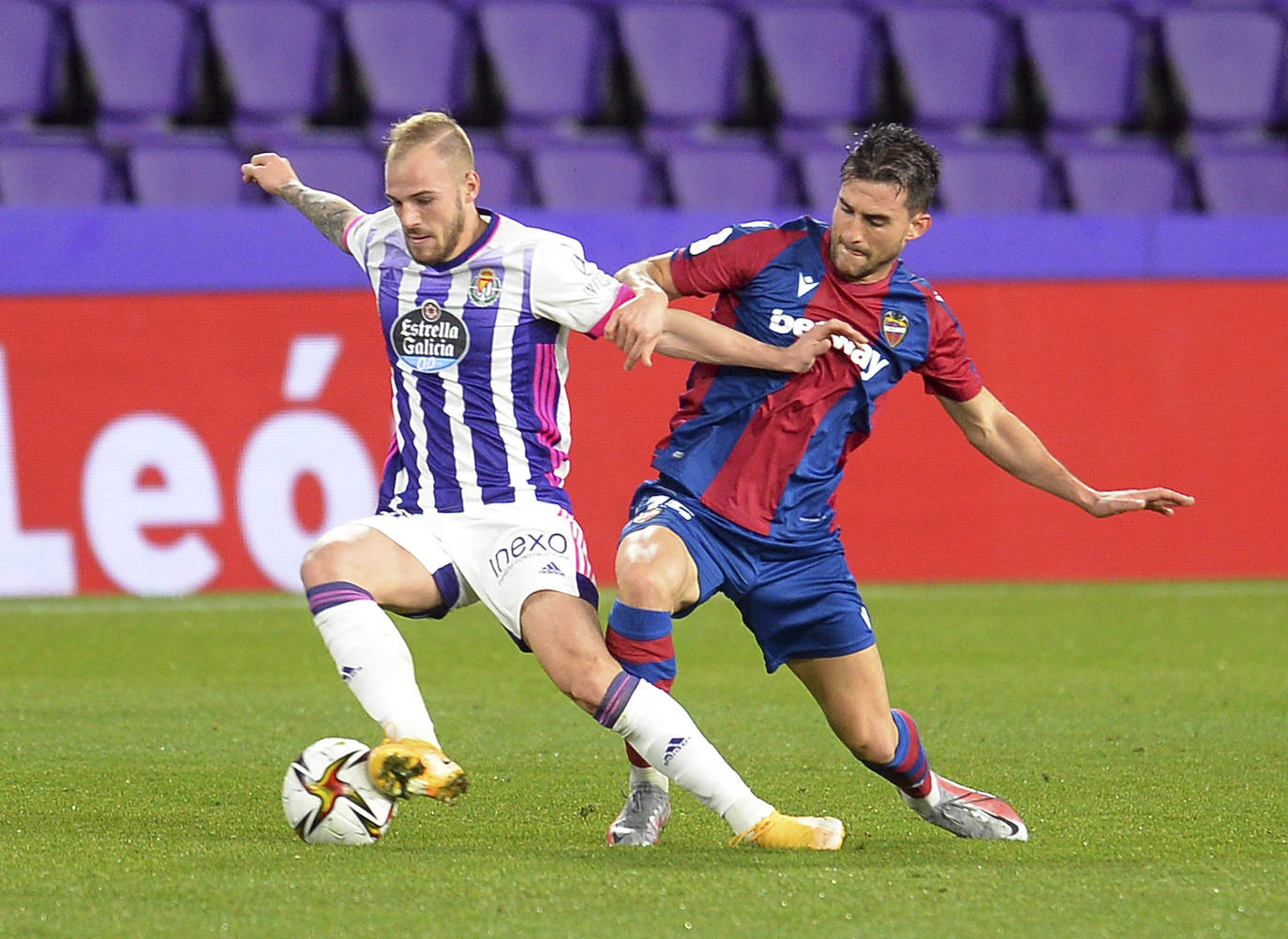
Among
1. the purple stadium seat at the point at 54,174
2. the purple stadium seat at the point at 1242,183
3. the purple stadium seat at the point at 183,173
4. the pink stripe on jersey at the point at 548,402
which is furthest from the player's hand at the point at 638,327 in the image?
the purple stadium seat at the point at 1242,183

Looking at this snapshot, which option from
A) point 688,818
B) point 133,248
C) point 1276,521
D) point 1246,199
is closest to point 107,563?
point 133,248

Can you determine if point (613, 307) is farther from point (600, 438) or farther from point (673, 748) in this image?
point (600, 438)

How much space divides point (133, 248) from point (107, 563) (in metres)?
1.52

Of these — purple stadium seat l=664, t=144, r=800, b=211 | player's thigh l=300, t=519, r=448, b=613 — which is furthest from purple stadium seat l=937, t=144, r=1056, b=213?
player's thigh l=300, t=519, r=448, b=613

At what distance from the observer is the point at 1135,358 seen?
9.99 m

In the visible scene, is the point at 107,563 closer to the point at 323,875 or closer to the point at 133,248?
the point at 133,248

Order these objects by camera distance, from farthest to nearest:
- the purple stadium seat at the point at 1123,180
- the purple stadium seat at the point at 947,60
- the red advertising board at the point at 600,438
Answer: the purple stadium seat at the point at 947,60 → the purple stadium seat at the point at 1123,180 → the red advertising board at the point at 600,438

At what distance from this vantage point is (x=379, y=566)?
4.32 metres

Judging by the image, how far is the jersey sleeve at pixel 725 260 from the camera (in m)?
4.69

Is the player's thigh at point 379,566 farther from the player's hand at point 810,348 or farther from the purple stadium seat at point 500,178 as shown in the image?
the purple stadium seat at point 500,178

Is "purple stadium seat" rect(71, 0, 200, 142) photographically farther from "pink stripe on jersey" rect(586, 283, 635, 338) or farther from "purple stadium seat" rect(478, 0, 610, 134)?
"pink stripe on jersey" rect(586, 283, 635, 338)

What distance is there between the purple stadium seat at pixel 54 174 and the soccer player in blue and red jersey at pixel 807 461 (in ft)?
20.7

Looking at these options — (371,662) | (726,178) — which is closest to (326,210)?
(371,662)

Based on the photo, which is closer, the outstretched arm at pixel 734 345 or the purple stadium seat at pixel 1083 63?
the outstretched arm at pixel 734 345
